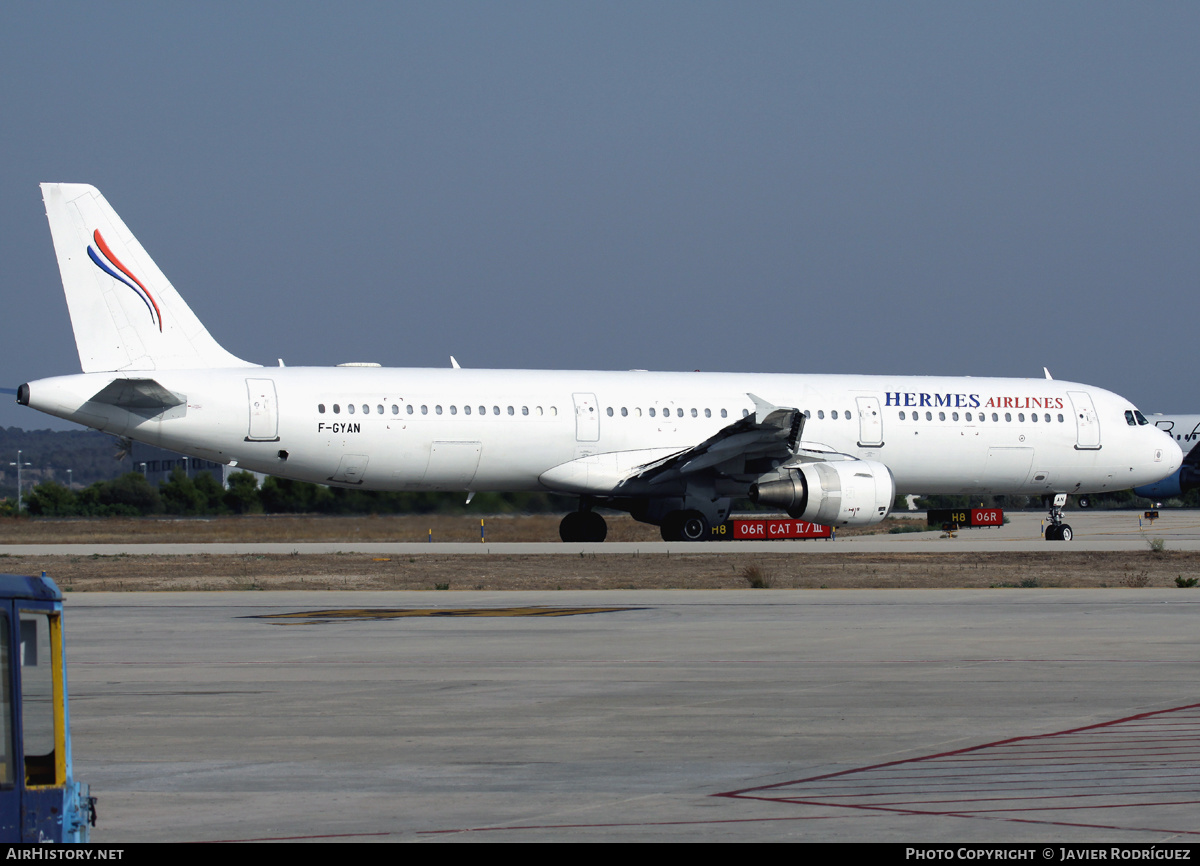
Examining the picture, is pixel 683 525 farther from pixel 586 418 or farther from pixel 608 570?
pixel 608 570

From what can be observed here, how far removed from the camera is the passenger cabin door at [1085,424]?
38344 mm

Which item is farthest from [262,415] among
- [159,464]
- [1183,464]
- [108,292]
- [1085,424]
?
[159,464]

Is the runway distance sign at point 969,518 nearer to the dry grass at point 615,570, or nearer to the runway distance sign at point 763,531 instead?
the runway distance sign at point 763,531

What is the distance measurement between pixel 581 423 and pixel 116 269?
36.2 ft

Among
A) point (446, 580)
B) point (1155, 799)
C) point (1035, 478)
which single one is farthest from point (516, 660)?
point (1035, 478)

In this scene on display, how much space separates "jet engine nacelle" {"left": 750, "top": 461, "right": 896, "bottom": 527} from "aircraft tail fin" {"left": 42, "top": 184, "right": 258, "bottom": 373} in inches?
528

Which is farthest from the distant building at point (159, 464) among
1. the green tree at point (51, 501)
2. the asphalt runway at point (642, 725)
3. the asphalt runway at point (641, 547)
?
the asphalt runway at point (642, 725)

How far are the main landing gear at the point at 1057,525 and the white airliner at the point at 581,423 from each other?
0.06 m

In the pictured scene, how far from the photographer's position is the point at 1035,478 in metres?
38.4

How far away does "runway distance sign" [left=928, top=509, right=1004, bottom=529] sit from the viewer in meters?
48.8

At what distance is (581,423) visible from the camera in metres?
34.4

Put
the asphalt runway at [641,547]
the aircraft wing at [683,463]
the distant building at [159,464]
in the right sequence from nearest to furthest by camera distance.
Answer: the aircraft wing at [683,463]
the asphalt runway at [641,547]
the distant building at [159,464]

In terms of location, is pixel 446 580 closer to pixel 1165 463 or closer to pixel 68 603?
pixel 68 603
